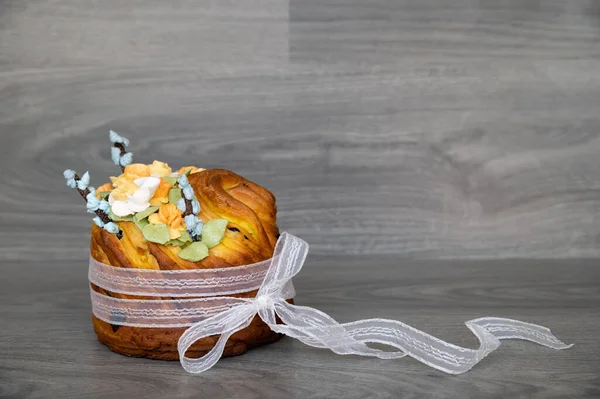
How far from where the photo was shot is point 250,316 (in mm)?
1055

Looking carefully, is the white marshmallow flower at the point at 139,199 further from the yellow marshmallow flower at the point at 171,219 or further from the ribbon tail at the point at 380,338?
the ribbon tail at the point at 380,338

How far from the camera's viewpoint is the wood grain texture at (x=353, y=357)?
985mm

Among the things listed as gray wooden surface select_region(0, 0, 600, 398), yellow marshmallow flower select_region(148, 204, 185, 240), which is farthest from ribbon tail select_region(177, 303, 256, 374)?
gray wooden surface select_region(0, 0, 600, 398)

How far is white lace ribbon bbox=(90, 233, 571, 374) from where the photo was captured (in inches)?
40.6

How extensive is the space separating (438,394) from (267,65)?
96 cm

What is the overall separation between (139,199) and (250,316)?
188 millimetres

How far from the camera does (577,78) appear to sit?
179 centimetres

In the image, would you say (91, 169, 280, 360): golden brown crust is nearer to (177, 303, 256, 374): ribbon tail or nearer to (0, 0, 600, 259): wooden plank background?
(177, 303, 256, 374): ribbon tail

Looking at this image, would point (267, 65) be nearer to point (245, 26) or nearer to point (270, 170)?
point (245, 26)

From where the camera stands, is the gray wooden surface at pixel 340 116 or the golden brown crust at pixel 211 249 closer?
the golden brown crust at pixel 211 249

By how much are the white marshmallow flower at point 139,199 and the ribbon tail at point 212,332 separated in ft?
0.50

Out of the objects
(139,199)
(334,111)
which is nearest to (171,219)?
(139,199)

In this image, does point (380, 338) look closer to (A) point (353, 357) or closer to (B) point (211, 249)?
(A) point (353, 357)

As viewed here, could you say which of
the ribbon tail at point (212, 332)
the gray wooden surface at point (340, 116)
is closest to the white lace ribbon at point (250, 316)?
the ribbon tail at point (212, 332)
